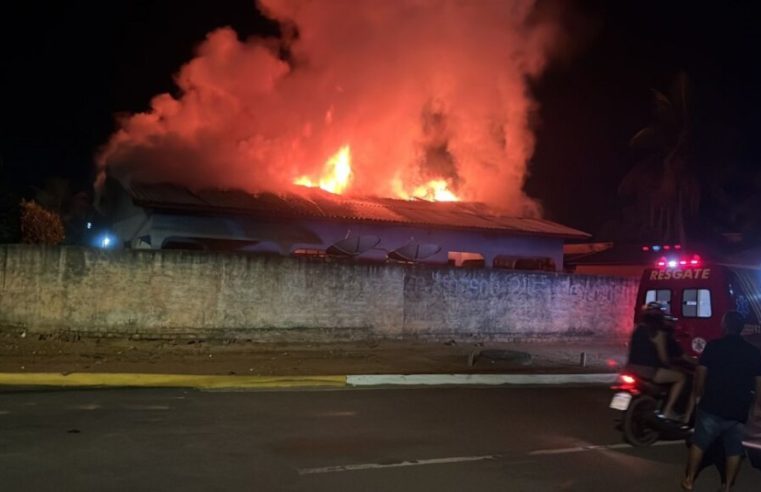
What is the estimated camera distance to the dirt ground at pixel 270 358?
12.8 m

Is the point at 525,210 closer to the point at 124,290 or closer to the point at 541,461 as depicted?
the point at 124,290

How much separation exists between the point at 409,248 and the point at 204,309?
23.3 feet

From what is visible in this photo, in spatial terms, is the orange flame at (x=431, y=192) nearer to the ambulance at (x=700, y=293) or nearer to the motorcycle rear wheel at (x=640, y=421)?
the ambulance at (x=700, y=293)

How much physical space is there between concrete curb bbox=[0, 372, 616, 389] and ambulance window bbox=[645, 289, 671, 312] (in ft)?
9.19

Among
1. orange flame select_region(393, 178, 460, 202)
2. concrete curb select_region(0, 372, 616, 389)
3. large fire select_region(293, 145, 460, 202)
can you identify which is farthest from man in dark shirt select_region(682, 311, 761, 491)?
orange flame select_region(393, 178, 460, 202)

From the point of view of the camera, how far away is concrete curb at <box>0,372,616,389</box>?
1107 centimetres

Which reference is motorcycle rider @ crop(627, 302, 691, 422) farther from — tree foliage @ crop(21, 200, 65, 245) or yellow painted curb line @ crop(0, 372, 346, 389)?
tree foliage @ crop(21, 200, 65, 245)

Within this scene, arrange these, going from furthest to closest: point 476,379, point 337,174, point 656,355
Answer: point 337,174, point 476,379, point 656,355

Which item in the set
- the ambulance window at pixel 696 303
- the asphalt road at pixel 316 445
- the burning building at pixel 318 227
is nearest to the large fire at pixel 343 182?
the burning building at pixel 318 227

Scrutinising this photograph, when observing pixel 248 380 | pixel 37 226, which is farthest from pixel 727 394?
pixel 37 226

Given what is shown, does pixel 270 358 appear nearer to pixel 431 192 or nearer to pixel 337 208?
pixel 337 208

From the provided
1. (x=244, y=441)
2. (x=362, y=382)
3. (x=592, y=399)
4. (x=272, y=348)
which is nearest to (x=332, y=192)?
(x=272, y=348)

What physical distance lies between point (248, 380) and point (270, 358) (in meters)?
2.96

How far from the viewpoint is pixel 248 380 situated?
11.5m
